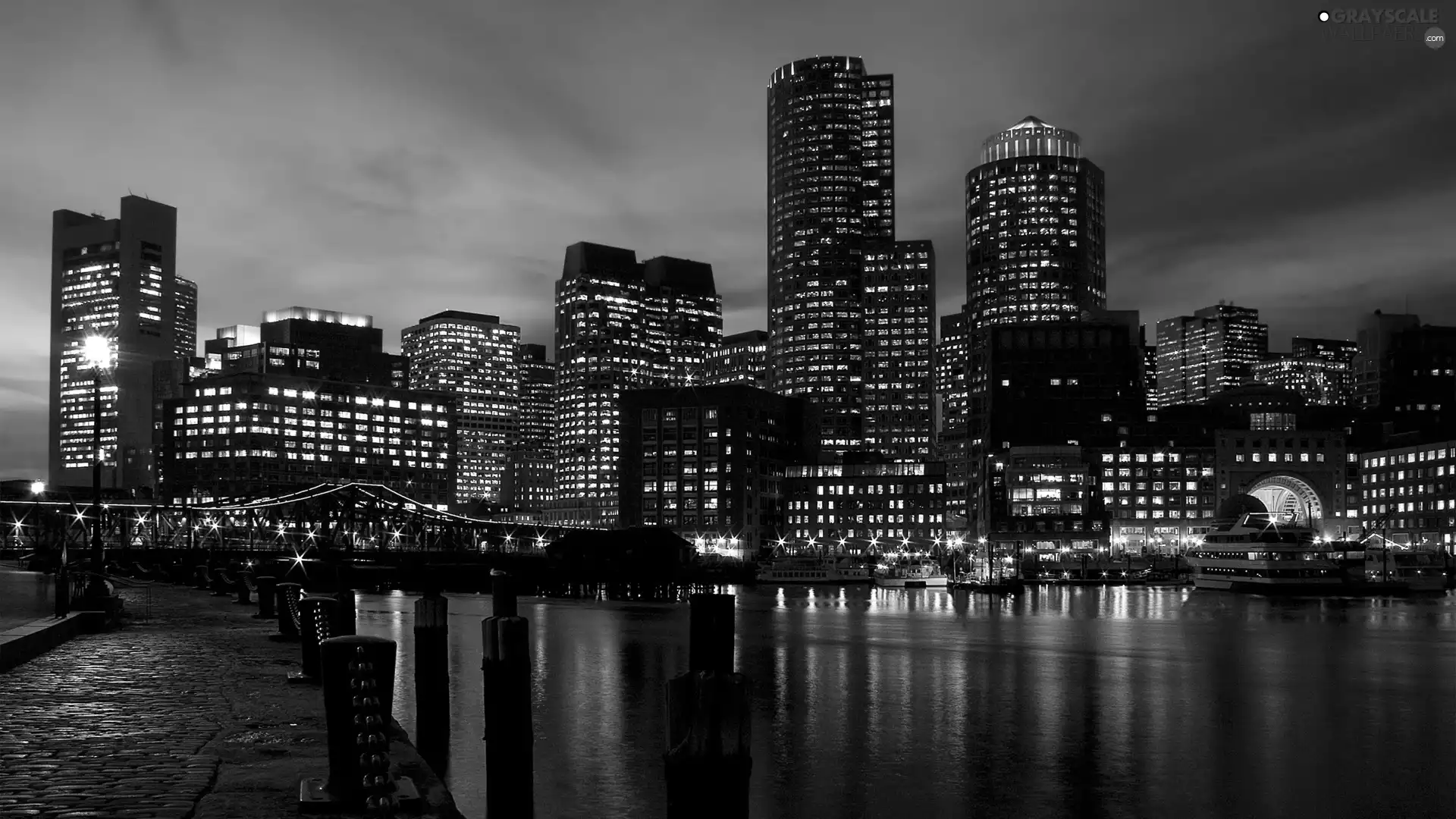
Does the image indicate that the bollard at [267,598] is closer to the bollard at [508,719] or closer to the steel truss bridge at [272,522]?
the bollard at [508,719]

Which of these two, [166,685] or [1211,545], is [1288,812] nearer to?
[166,685]

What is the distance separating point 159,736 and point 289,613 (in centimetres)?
1963

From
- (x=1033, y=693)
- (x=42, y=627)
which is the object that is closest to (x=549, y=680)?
(x=1033, y=693)

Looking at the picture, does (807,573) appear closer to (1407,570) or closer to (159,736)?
(1407,570)

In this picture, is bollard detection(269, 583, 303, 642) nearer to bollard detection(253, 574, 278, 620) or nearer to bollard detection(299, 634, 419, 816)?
bollard detection(253, 574, 278, 620)

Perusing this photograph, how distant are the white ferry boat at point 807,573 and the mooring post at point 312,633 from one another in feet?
496

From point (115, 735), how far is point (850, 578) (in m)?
166

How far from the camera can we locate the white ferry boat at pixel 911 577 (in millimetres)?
A: 168500

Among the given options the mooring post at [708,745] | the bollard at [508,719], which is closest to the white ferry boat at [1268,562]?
the bollard at [508,719]

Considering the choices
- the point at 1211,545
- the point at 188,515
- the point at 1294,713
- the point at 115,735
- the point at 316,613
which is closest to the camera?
the point at 115,735

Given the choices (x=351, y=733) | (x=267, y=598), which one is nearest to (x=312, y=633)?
(x=351, y=733)

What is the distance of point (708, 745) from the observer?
1448cm

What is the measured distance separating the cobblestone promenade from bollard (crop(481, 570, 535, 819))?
3342 mm

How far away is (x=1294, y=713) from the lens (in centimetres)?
4634
